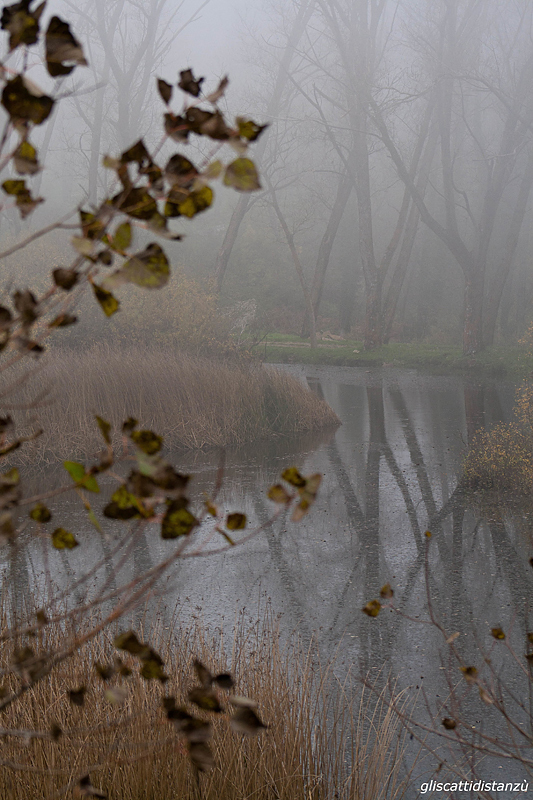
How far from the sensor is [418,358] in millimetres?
23328

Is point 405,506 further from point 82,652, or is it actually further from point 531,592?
point 82,652

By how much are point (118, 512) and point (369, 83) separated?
970 inches

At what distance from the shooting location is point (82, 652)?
12.4 ft

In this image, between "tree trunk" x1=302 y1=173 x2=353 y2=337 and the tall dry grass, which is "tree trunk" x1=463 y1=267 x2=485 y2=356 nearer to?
"tree trunk" x1=302 y1=173 x2=353 y2=337

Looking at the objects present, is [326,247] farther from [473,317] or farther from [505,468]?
[505,468]

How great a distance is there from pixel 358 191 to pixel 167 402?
16301mm

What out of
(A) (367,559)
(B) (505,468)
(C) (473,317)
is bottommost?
(C) (473,317)

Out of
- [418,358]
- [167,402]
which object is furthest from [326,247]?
[167,402]

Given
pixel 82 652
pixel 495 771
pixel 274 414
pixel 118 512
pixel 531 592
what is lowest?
pixel 274 414

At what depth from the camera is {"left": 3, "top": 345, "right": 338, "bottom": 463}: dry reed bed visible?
11.2 meters

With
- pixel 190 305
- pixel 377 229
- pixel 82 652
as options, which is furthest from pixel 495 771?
pixel 377 229

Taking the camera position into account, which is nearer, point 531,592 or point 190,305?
point 531,592

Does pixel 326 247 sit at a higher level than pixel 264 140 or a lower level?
lower

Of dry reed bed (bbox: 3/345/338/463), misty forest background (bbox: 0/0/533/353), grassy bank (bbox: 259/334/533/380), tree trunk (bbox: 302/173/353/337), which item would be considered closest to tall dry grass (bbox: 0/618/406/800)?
dry reed bed (bbox: 3/345/338/463)
